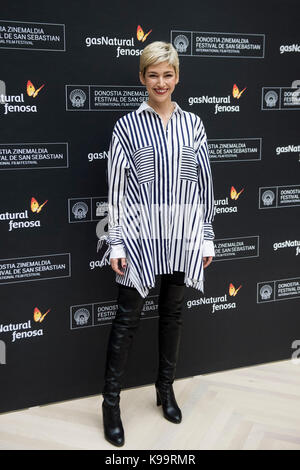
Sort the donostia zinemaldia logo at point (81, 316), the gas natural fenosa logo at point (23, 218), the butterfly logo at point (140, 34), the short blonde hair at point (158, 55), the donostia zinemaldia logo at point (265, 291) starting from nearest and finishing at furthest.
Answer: the short blonde hair at point (158, 55)
the gas natural fenosa logo at point (23, 218)
the butterfly logo at point (140, 34)
the donostia zinemaldia logo at point (81, 316)
the donostia zinemaldia logo at point (265, 291)

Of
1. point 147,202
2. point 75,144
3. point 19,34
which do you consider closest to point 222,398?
point 147,202

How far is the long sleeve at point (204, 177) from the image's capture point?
2.38 metres

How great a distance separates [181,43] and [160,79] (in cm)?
62

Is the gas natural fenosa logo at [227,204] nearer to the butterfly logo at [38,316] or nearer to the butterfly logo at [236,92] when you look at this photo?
the butterfly logo at [236,92]

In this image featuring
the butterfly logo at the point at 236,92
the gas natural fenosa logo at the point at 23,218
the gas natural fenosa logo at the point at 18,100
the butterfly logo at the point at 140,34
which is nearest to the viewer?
the gas natural fenosa logo at the point at 18,100

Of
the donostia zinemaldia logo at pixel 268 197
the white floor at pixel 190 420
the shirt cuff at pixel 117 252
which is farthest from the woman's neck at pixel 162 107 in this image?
the white floor at pixel 190 420

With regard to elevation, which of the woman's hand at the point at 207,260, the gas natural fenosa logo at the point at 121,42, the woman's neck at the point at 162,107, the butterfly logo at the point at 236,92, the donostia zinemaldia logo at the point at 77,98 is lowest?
the woman's hand at the point at 207,260

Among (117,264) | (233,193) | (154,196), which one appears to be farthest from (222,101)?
(117,264)

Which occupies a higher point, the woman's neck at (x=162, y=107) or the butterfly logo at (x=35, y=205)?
the woman's neck at (x=162, y=107)

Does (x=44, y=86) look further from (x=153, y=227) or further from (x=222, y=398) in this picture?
(x=222, y=398)

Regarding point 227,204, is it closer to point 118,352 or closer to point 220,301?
point 220,301

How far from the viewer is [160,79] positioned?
7.25 ft

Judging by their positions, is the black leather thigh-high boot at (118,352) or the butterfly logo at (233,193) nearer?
the black leather thigh-high boot at (118,352)

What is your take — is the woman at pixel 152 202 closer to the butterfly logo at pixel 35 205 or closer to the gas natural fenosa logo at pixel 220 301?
the butterfly logo at pixel 35 205
